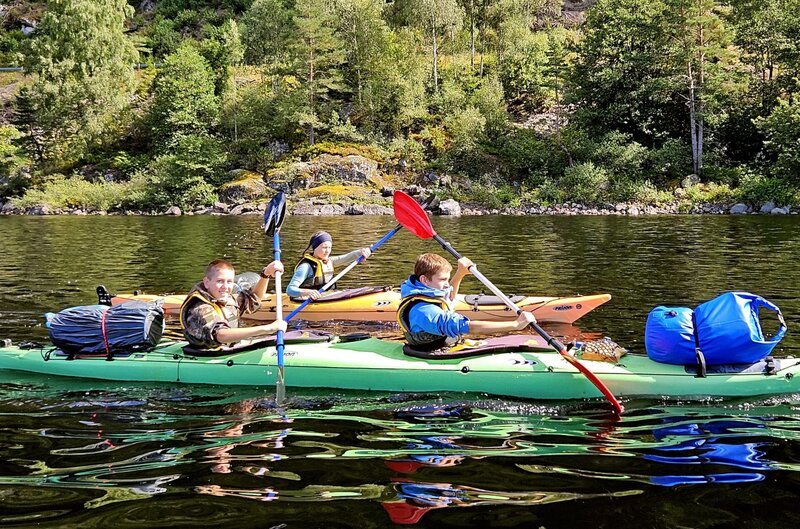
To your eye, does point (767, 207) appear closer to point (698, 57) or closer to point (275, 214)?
point (698, 57)

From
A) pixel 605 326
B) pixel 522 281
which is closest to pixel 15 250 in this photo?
pixel 522 281

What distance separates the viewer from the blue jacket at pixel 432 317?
5.42 meters

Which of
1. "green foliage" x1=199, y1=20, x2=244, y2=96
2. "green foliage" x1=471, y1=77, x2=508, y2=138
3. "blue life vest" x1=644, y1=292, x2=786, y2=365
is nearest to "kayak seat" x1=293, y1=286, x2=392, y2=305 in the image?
"blue life vest" x1=644, y1=292, x2=786, y2=365

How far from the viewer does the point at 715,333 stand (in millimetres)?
5191

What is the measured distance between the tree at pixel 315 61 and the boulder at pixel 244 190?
4006mm

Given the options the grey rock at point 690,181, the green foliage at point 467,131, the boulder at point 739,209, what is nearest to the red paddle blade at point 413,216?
the boulder at point 739,209

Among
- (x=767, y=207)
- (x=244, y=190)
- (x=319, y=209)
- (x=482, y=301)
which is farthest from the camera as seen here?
(x=244, y=190)

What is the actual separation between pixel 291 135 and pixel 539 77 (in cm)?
1404

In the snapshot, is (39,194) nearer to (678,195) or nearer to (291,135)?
(291,135)

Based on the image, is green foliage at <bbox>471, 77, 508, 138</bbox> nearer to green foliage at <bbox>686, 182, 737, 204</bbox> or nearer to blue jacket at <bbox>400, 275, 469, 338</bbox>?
green foliage at <bbox>686, 182, 737, 204</bbox>

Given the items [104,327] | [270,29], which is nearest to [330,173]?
[270,29]

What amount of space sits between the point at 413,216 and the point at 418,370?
7.37ft

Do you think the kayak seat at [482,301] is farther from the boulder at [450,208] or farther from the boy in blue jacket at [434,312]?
the boulder at [450,208]

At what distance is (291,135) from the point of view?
125 ft
